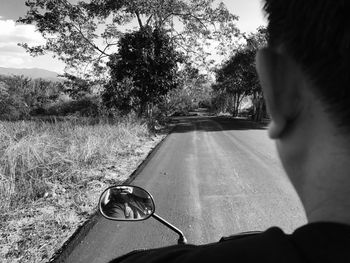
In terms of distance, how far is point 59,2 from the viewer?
18844mm

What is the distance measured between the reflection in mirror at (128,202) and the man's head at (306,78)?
1.21 m

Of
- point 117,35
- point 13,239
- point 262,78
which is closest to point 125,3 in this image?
point 117,35

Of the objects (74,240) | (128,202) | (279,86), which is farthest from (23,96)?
(279,86)

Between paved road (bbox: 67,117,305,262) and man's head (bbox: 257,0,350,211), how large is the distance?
10.9ft

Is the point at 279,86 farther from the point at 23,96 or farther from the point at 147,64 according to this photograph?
the point at 23,96

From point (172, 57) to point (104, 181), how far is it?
1207 centimetres

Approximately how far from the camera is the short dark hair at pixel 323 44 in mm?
535

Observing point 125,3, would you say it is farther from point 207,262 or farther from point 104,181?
point 207,262

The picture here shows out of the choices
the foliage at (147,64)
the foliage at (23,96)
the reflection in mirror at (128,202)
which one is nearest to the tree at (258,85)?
the foliage at (147,64)

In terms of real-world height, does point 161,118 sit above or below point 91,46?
below

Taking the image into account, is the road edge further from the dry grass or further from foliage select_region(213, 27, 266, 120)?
foliage select_region(213, 27, 266, 120)

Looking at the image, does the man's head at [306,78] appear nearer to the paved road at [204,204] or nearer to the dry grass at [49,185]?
the paved road at [204,204]

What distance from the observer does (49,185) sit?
228 inches

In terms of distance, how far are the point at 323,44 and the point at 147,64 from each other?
17.3 metres
